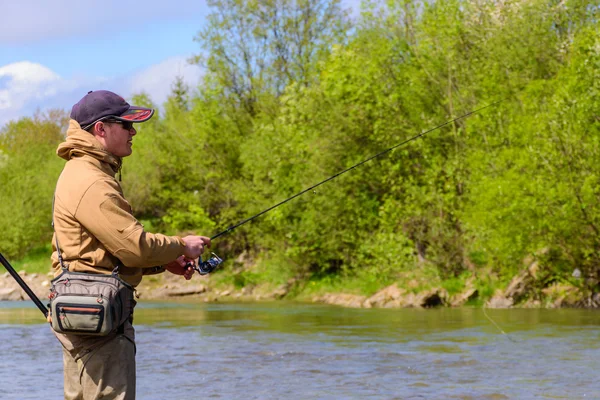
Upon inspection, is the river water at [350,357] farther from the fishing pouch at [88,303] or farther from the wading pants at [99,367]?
the fishing pouch at [88,303]

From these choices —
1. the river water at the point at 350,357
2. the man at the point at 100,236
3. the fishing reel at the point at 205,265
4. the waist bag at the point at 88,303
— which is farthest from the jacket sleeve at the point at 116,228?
the river water at the point at 350,357

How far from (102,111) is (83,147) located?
18cm

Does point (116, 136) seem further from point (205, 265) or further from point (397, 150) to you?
point (397, 150)

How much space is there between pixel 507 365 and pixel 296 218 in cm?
1848

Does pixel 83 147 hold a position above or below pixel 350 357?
above

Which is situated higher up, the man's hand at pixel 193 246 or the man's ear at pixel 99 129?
the man's ear at pixel 99 129

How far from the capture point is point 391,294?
77.1 ft

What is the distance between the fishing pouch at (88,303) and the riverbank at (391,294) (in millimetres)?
13812

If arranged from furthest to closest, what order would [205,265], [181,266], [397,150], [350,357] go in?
[397,150], [350,357], [205,265], [181,266]

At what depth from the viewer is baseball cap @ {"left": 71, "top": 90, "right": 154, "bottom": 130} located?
4559mm

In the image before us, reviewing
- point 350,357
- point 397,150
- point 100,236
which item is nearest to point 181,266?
point 100,236

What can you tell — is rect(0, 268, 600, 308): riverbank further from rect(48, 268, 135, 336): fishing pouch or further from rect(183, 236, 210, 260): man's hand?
rect(48, 268, 135, 336): fishing pouch

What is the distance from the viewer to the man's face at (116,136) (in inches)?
181

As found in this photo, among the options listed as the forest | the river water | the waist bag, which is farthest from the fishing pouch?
the forest
